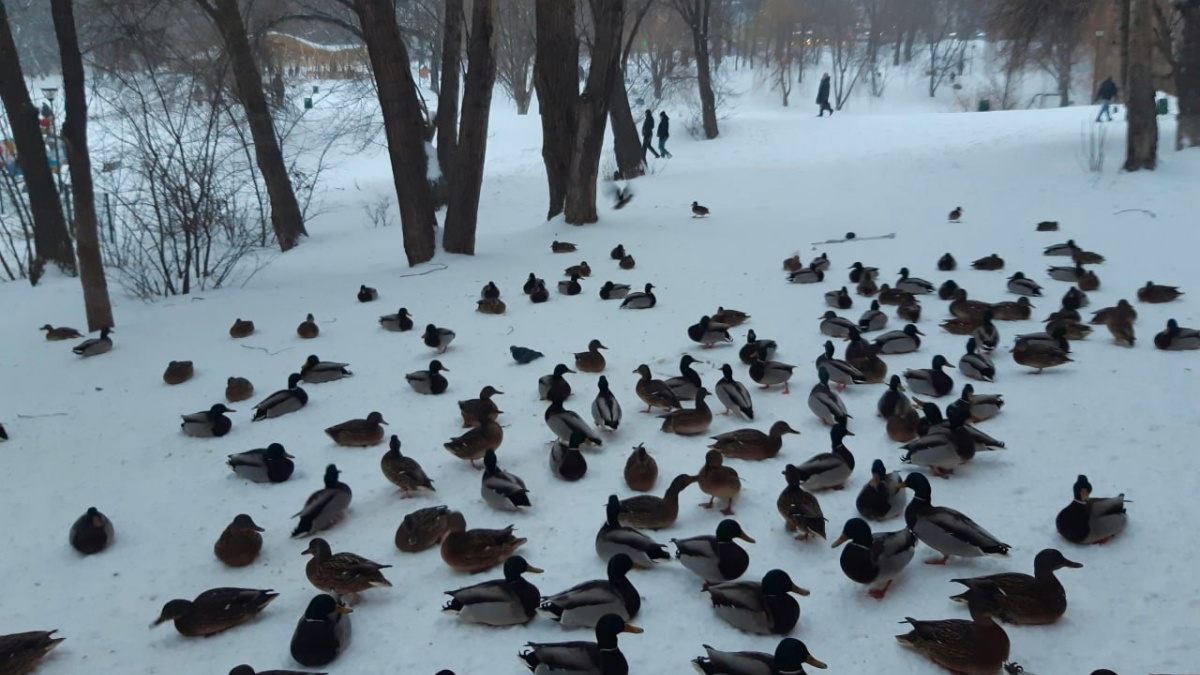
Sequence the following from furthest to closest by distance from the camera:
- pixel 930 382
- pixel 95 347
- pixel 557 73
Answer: pixel 557 73, pixel 95 347, pixel 930 382

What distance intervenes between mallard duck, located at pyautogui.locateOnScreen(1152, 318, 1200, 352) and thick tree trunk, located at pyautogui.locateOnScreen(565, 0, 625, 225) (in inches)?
351

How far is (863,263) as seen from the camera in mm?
11844

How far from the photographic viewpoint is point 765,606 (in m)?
3.72

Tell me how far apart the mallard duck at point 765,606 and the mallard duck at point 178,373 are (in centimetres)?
592

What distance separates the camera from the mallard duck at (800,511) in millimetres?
4391

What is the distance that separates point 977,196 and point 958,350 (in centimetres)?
921

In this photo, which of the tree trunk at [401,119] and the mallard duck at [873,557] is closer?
the mallard duck at [873,557]

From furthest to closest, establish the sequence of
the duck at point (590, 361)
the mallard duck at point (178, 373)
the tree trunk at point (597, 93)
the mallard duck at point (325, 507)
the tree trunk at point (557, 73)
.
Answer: the tree trunk at point (557, 73)
the tree trunk at point (597, 93)
the mallard duck at point (178, 373)
the duck at point (590, 361)
the mallard duck at point (325, 507)

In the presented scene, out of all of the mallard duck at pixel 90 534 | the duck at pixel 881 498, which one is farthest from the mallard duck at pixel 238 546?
the duck at pixel 881 498

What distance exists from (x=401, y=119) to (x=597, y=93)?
11.5 ft

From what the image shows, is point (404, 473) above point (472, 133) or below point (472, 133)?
below

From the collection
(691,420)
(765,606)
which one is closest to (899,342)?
(691,420)

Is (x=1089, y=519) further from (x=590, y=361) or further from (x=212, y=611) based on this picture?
(x=212, y=611)

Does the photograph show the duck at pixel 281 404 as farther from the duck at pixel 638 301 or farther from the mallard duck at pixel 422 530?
the duck at pixel 638 301
